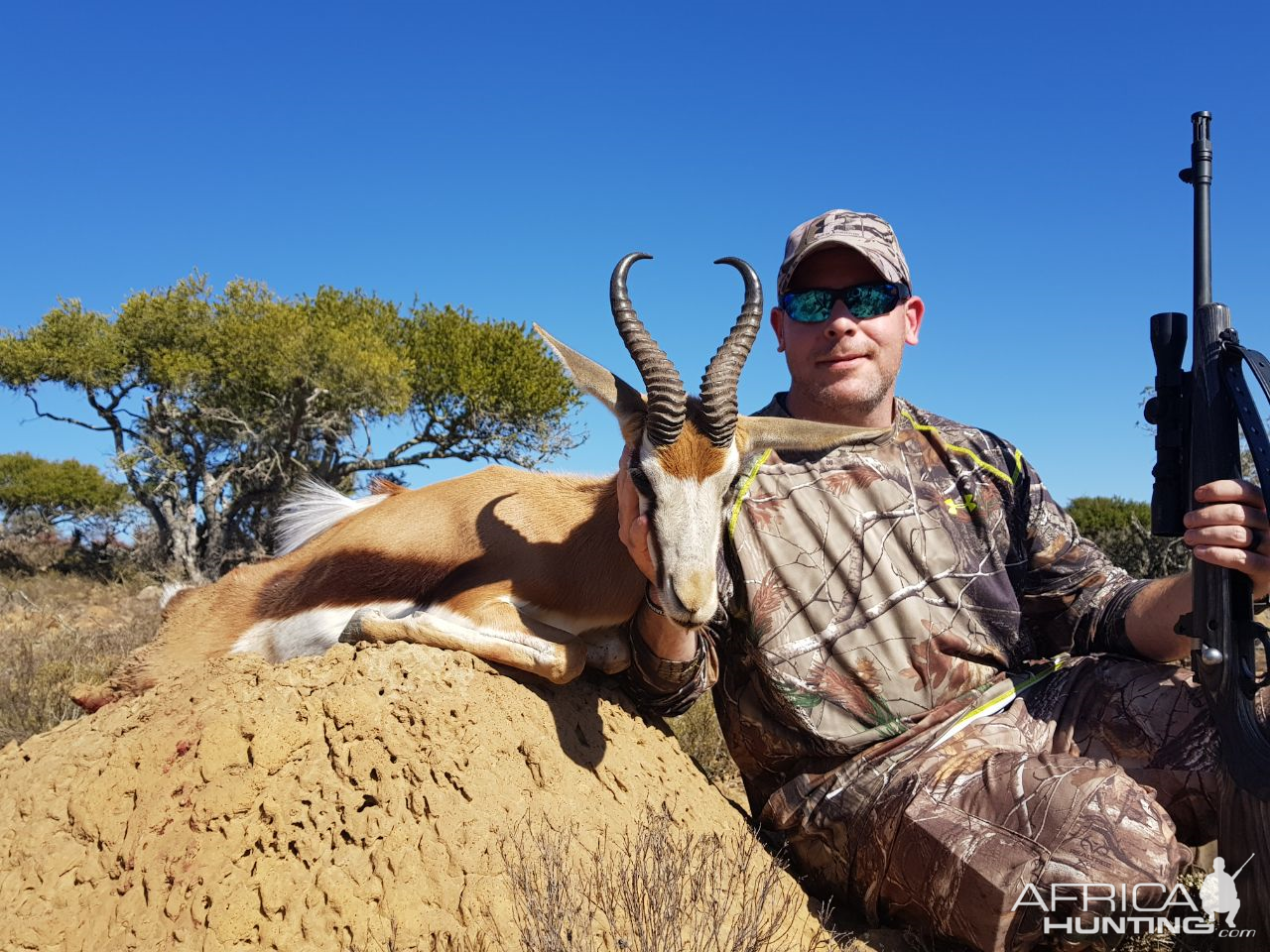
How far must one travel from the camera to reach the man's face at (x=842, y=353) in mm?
4727

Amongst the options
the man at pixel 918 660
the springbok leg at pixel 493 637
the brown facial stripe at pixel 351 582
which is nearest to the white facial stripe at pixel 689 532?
the man at pixel 918 660

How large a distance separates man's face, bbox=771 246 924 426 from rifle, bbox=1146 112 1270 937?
1227 millimetres

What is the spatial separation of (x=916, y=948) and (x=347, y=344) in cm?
2417

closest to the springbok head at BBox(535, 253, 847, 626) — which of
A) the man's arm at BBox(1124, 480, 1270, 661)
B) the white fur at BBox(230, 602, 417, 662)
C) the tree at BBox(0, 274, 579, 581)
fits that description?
the white fur at BBox(230, 602, 417, 662)

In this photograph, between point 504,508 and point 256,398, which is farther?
point 256,398

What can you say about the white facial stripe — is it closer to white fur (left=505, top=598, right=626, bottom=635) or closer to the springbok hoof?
white fur (left=505, top=598, right=626, bottom=635)

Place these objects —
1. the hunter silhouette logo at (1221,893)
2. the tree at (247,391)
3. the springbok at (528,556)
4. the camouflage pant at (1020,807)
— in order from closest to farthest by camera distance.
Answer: the hunter silhouette logo at (1221,893) < the camouflage pant at (1020,807) < the springbok at (528,556) < the tree at (247,391)

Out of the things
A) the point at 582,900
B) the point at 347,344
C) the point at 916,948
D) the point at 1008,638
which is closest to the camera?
the point at 582,900

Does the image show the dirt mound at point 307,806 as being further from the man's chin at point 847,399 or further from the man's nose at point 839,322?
the man's nose at point 839,322

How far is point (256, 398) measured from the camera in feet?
84.3

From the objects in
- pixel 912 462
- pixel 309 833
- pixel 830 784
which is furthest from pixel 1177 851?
pixel 309 833

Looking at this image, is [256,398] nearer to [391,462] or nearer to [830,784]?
[391,462]

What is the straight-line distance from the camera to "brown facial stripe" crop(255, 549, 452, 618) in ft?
15.7

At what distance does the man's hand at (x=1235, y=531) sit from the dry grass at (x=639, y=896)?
78.0 inches
